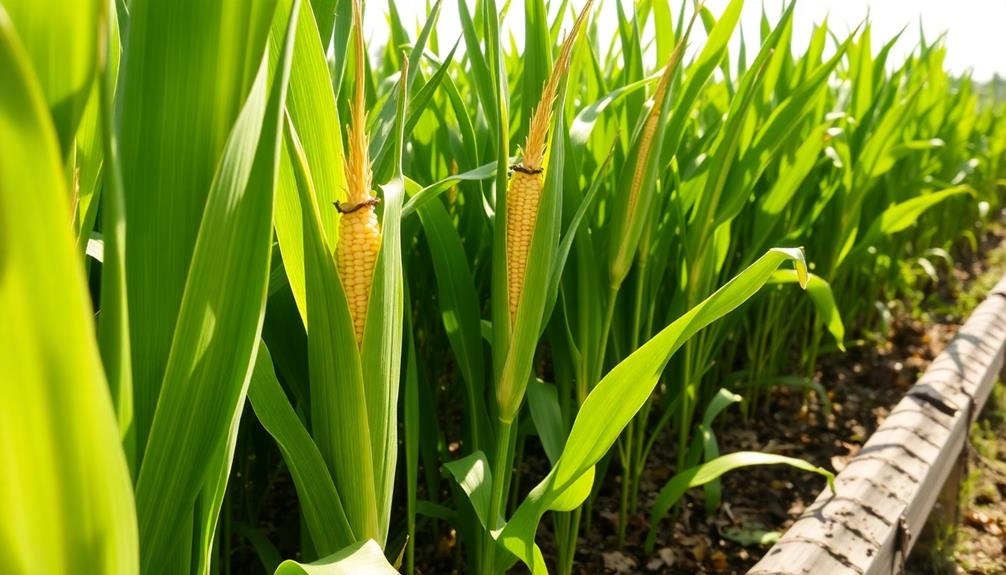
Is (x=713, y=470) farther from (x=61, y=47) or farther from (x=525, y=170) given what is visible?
(x=61, y=47)

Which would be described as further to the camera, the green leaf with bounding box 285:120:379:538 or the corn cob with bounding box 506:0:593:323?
the corn cob with bounding box 506:0:593:323

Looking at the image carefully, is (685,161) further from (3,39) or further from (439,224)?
(3,39)

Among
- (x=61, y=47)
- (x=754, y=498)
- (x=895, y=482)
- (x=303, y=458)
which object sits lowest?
(x=754, y=498)

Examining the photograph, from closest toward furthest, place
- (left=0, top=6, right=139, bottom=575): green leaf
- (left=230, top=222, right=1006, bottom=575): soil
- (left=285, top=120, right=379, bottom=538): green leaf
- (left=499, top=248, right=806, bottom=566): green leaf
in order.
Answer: (left=0, top=6, right=139, bottom=575): green leaf < (left=285, top=120, right=379, bottom=538): green leaf < (left=499, top=248, right=806, bottom=566): green leaf < (left=230, top=222, right=1006, bottom=575): soil

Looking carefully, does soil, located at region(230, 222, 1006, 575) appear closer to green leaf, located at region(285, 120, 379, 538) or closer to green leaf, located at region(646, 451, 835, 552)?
green leaf, located at region(646, 451, 835, 552)

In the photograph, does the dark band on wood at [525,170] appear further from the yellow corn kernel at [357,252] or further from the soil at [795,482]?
the soil at [795,482]

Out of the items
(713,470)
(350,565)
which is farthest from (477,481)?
(713,470)

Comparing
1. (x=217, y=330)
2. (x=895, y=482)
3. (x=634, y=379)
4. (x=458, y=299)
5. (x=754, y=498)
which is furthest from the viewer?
(x=754, y=498)

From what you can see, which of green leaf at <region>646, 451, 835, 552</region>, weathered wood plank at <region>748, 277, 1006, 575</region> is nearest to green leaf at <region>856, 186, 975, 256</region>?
weathered wood plank at <region>748, 277, 1006, 575</region>
